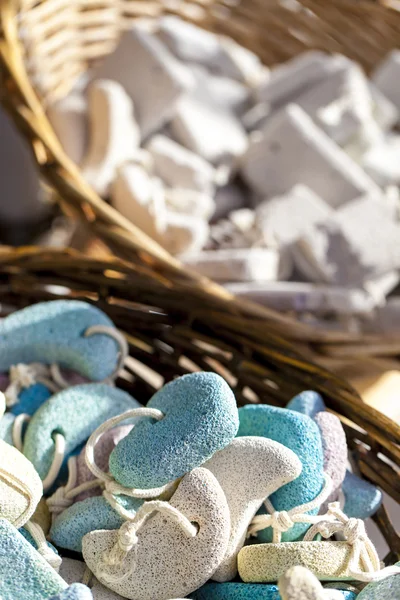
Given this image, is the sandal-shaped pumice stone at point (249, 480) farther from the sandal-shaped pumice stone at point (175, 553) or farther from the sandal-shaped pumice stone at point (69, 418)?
the sandal-shaped pumice stone at point (69, 418)

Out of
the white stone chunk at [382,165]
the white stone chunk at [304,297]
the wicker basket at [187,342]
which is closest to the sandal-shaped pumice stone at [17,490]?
the wicker basket at [187,342]

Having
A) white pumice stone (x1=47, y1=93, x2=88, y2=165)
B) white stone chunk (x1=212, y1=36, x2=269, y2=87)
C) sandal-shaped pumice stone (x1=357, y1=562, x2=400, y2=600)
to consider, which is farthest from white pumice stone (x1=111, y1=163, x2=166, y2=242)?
sandal-shaped pumice stone (x1=357, y1=562, x2=400, y2=600)

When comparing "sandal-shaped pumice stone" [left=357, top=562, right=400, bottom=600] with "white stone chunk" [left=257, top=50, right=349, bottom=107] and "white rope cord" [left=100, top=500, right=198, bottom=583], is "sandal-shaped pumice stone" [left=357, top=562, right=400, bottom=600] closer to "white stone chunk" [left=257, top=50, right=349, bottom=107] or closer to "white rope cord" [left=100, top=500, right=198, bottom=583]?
"white rope cord" [left=100, top=500, right=198, bottom=583]

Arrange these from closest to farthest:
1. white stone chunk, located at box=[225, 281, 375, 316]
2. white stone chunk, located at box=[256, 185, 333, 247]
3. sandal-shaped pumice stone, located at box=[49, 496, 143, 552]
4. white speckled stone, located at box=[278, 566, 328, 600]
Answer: white speckled stone, located at box=[278, 566, 328, 600], sandal-shaped pumice stone, located at box=[49, 496, 143, 552], white stone chunk, located at box=[225, 281, 375, 316], white stone chunk, located at box=[256, 185, 333, 247]

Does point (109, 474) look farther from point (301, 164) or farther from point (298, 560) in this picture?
point (301, 164)

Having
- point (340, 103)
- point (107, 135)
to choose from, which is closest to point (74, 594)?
point (107, 135)

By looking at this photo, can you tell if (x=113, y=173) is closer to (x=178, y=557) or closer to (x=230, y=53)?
(x=230, y=53)
